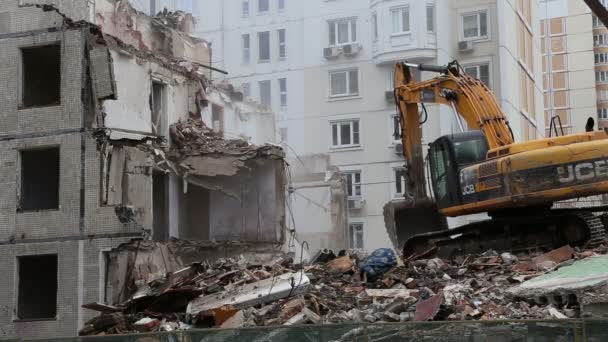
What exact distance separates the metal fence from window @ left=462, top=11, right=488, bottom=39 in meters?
27.7

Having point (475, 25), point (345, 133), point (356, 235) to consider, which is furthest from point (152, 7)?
point (475, 25)

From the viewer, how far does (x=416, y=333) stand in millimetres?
9500

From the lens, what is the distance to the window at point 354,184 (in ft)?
117

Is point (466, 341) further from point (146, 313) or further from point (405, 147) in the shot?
point (405, 147)

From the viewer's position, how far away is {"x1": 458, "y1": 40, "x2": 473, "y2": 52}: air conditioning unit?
1404 inches

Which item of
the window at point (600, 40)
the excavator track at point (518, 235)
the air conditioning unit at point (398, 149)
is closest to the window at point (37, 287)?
the excavator track at point (518, 235)

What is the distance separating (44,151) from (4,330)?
4.33 m

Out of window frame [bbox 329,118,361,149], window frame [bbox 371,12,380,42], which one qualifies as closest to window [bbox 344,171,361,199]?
window frame [bbox 329,118,361,149]

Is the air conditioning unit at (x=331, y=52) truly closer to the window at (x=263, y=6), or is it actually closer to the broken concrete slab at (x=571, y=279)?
the window at (x=263, y=6)

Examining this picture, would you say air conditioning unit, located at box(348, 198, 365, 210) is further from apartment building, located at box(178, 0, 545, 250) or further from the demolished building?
the demolished building

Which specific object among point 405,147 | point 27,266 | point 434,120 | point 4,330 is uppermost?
point 434,120

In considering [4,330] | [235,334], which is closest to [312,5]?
[4,330]

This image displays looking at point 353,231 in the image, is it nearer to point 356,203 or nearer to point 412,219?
point 356,203

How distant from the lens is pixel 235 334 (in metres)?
10.2
